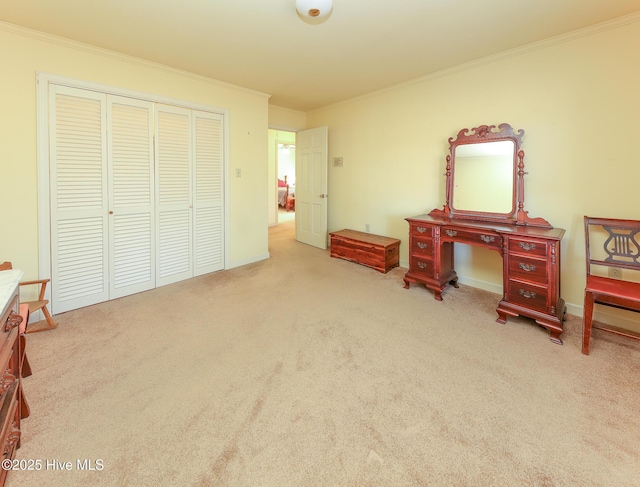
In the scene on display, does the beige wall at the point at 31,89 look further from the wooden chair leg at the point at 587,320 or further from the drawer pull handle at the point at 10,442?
the wooden chair leg at the point at 587,320

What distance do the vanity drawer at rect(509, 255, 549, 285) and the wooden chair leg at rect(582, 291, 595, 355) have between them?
322mm

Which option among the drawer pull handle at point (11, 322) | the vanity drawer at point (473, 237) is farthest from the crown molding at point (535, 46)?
the drawer pull handle at point (11, 322)

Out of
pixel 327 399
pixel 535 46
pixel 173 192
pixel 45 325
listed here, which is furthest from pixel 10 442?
pixel 535 46

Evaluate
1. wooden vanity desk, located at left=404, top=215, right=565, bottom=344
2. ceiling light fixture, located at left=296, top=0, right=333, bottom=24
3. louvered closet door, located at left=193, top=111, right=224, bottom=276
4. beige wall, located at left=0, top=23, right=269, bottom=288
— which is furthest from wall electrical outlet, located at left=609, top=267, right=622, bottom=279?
beige wall, located at left=0, top=23, right=269, bottom=288

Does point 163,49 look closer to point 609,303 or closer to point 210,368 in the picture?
point 210,368

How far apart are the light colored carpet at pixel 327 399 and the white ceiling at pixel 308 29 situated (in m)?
2.52

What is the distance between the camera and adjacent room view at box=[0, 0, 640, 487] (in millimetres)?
1443

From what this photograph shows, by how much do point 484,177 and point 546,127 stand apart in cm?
67

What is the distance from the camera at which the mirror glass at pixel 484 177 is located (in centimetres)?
306

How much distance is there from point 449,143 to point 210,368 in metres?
3.37

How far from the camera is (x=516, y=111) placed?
302cm

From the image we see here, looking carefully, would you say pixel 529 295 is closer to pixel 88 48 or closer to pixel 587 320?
pixel 587 320

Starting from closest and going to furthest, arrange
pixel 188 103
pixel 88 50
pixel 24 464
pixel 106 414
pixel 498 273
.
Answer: pixel 24 464
pixel 106 414
pixel 88 50
pixel 498 273
pixel 188 103

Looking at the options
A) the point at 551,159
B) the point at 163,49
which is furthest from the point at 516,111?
the point at 163,49
